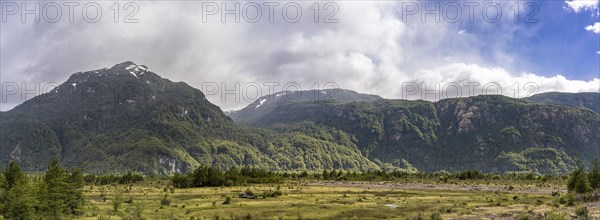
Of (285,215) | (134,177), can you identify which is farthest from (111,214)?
(134,177)

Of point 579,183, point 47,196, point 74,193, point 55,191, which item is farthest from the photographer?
point 579,183

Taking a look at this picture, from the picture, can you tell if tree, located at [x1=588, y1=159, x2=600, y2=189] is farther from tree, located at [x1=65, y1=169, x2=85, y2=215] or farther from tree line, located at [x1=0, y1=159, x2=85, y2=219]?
tree line, located at [x1=0, y1=159, x2=85, y2=219]

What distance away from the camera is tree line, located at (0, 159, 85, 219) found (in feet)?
150

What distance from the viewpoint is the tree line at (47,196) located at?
4581 cm

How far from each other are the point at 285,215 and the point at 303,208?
836cm

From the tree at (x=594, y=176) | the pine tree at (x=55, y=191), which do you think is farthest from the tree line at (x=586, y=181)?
the pine tree at (x=55, y=191)

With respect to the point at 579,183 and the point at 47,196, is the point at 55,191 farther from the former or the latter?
the point at 579,183

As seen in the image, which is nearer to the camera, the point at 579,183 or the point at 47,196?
the point at 47,196

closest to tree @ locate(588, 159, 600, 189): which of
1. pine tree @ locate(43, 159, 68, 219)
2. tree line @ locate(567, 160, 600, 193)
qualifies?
tree line @ locate(567, 160, 600, 193)

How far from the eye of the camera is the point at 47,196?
49.4 metres

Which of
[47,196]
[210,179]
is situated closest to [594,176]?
[47,196]

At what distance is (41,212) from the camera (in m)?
48.1

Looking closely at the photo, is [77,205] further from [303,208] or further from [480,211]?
[480,211]

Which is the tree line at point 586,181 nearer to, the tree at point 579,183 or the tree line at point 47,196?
the tree at point 579,183
